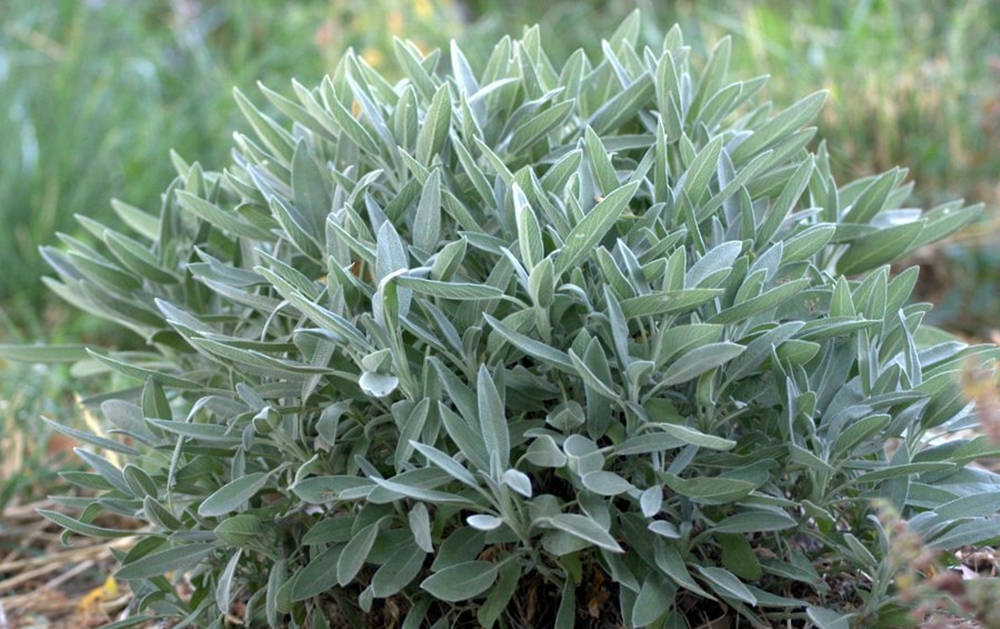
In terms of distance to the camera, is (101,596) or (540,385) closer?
(540,385)

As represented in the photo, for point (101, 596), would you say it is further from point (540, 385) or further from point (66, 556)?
point (540, 385)

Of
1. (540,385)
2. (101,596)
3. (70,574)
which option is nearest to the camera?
(540,385)

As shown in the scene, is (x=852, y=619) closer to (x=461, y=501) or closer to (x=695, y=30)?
(x=461, y=501)

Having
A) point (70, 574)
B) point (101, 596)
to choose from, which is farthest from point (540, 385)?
point (70, 574)

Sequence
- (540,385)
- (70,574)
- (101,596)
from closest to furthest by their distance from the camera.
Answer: (540,385)
(101,596)
(70,574)

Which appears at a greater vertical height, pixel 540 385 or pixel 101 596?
pixel 540 385

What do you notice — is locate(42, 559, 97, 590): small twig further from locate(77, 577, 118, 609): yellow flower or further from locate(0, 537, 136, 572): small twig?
locate(77, 577, 118, 609): yellow flower

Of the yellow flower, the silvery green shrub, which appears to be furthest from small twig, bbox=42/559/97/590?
the silvery green shrub

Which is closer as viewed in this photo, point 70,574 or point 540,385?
point 540,385
